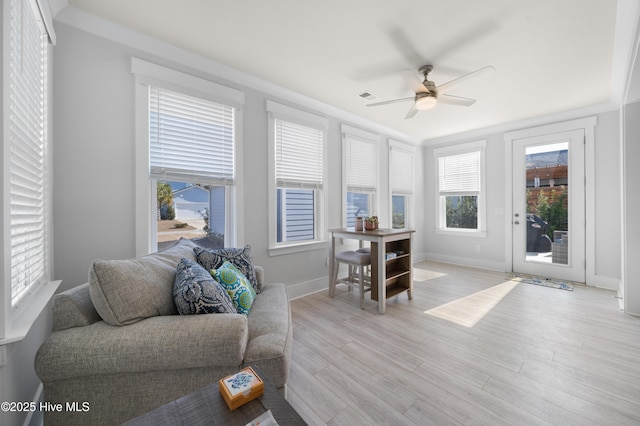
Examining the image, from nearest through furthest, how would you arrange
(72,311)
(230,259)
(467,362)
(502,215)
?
1. (72,311)
2. (467,362)
3. (230,259)
4. (502,215)

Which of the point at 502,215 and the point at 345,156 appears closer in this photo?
the point at 345,156

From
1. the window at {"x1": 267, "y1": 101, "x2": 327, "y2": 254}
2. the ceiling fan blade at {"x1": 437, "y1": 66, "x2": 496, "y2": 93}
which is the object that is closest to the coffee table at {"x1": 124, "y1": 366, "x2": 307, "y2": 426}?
the window at {"x1": 267, "y1": 101, "x2": 327, "y2": 254}

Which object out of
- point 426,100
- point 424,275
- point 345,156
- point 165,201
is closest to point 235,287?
point 165,201

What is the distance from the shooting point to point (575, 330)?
2.43m

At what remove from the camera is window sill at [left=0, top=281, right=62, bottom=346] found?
99cm

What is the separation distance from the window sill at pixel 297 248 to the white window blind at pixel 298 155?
760 millimetres

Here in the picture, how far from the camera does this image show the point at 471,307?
299cm

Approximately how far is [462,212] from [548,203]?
1327 mm

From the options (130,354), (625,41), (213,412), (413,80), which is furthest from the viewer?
(413,80)

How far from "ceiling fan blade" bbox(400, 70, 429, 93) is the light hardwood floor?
2.32m

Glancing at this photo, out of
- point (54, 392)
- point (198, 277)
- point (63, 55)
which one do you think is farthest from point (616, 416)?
point (63, 55)

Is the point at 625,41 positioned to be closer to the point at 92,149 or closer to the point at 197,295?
the point at 197,295

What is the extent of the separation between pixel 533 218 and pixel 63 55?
611 centimetres

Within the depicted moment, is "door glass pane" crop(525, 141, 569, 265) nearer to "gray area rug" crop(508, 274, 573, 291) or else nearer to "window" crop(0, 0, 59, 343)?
"gray area rug" crop(508, 274, 573, 291)
